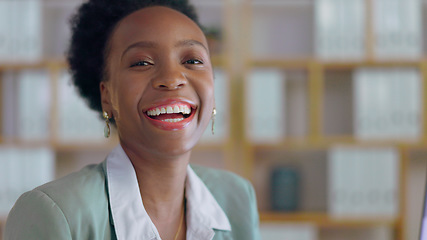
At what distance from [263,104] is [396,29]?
0.83 metres

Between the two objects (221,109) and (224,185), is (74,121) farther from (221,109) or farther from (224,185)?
(224,185)

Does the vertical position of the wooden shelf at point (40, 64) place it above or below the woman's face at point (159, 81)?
above

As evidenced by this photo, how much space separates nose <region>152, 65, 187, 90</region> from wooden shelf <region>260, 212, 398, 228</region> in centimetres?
213

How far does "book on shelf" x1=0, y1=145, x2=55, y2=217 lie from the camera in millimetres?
2873

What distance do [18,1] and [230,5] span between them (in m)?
1.18

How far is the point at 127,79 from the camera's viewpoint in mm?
935

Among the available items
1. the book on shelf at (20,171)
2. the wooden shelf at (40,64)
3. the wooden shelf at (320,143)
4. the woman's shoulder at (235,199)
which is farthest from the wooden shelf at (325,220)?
the woman's shoulder at (235,199)

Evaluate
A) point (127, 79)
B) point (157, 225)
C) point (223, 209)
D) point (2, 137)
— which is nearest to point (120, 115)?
point (127, 79)

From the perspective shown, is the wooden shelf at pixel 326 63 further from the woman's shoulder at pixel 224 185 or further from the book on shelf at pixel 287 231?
the woman's shoulder at pixel 224 185

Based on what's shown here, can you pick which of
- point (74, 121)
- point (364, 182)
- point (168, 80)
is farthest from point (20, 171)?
point (168, 80)

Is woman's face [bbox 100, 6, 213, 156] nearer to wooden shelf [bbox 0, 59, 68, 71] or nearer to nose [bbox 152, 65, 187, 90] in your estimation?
nose [bbox 152, 65, 187, 90]

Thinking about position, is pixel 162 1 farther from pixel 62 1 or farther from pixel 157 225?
pixel 62 1

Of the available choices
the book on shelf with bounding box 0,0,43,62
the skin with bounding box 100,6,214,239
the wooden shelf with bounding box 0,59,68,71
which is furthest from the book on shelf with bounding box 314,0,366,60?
the skin with bounding box 100,6,214,239

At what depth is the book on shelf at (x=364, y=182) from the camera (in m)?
2.88
